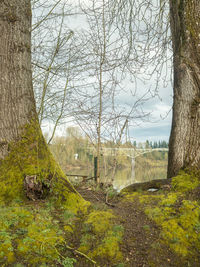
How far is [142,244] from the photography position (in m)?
2.43

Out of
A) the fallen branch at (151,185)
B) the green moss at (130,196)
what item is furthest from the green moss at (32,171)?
the fallen branch at (151,185)

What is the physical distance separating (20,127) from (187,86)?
3.03m

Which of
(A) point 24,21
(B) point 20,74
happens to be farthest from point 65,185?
(A) point 24,21

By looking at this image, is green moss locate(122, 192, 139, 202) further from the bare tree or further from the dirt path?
the bare tree

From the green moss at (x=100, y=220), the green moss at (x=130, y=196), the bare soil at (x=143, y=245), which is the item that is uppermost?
the green moss at (x=130, y=196)

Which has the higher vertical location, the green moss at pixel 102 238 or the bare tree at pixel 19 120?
the bare tree at pixel 19 120

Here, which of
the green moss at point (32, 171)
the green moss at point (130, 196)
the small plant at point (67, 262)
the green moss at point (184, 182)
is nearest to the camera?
the small plant at point (67, 262)

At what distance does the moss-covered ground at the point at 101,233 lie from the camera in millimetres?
2047

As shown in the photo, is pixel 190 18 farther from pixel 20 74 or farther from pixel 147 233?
pixel 147 233

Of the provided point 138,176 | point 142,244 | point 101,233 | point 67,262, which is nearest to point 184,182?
point 142,244

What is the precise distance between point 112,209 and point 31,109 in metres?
2.02

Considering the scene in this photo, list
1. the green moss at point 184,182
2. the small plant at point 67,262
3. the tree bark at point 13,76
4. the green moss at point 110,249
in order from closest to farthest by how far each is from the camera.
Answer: the small plant at point 67,262
the green moss at point 110,249
the tree bark at point 13,76
the green moss at point 184,182

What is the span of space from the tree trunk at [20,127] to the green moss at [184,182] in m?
1.72

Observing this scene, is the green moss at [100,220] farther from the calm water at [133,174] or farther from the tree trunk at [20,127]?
the calm water at [133,174]
